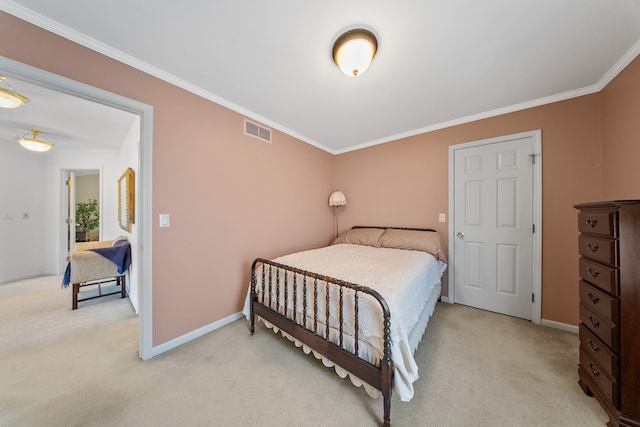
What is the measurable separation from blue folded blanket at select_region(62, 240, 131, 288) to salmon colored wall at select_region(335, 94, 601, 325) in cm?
399

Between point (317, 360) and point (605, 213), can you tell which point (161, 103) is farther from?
point (605, 213)

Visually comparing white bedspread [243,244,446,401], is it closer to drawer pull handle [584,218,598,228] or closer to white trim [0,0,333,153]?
drawer pull handle [584,218,598,228]

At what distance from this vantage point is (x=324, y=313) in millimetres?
1630

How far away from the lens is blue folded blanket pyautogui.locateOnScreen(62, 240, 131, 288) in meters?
2.72

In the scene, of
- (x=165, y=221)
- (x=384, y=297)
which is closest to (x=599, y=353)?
(x=384, y=297)

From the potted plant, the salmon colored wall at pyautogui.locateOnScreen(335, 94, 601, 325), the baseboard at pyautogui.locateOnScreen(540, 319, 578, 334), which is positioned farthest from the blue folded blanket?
the baseboard at pyautogui.locateOnScreen(540, 319, 578, 334)

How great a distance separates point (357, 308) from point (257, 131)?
2430 mm

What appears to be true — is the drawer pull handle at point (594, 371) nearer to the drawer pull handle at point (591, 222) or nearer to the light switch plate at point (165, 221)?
the drawer pull handle at point (591, 222)

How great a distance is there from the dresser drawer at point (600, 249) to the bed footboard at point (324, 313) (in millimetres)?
1391

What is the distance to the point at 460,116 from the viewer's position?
2.74 m

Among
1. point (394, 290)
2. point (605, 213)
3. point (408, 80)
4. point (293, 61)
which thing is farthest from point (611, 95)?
point (293, 61)

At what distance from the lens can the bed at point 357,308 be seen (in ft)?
4.16

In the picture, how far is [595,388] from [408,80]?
268 centimetres

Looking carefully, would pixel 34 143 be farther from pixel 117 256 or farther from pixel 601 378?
pixel 601 378
